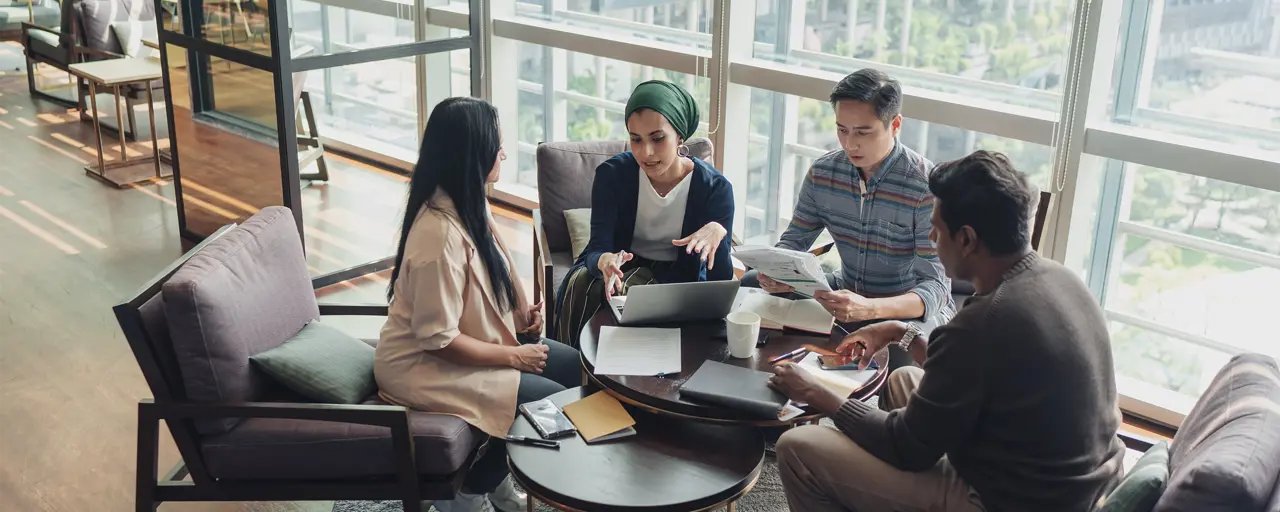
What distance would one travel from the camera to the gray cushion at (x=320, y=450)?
97.5 inches

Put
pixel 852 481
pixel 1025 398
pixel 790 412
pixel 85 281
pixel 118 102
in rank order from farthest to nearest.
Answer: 1. pixel 118 102
2. pixel 85 281
3. pixel 790 412
4. pixel 852 481
5. pixel 1025 398

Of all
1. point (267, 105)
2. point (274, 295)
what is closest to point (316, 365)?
point (274, 295)

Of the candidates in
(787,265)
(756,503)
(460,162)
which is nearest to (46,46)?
(460,162)

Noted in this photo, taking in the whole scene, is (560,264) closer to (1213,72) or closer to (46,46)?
(1213,72)

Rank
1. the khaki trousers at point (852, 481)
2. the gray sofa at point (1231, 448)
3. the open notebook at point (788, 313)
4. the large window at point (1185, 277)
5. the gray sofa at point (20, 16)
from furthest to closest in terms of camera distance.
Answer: the gray sofa at point (20, 16) → the large window at point (1185, 277) → the open notebook at point (788, 313) → the khaki trousers at point (852, 481) → the gray sofa at point (1231, 448)

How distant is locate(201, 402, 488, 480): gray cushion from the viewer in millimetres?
2477

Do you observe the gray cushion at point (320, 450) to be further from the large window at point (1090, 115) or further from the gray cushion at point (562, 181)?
the large window at point (1090, 115)

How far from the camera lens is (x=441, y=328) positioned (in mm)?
2551

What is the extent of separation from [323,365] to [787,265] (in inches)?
45.6

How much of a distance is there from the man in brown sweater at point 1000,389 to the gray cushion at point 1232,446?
0.17m

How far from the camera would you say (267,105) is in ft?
14.6

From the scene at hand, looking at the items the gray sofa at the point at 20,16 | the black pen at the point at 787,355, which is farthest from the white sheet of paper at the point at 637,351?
the gray sofa at the point at 20,16

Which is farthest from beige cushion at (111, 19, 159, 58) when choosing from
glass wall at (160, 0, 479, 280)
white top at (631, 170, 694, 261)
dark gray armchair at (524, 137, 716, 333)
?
white top at (631, 170, 694, 261)

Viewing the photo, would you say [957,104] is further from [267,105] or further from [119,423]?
[119,423]
